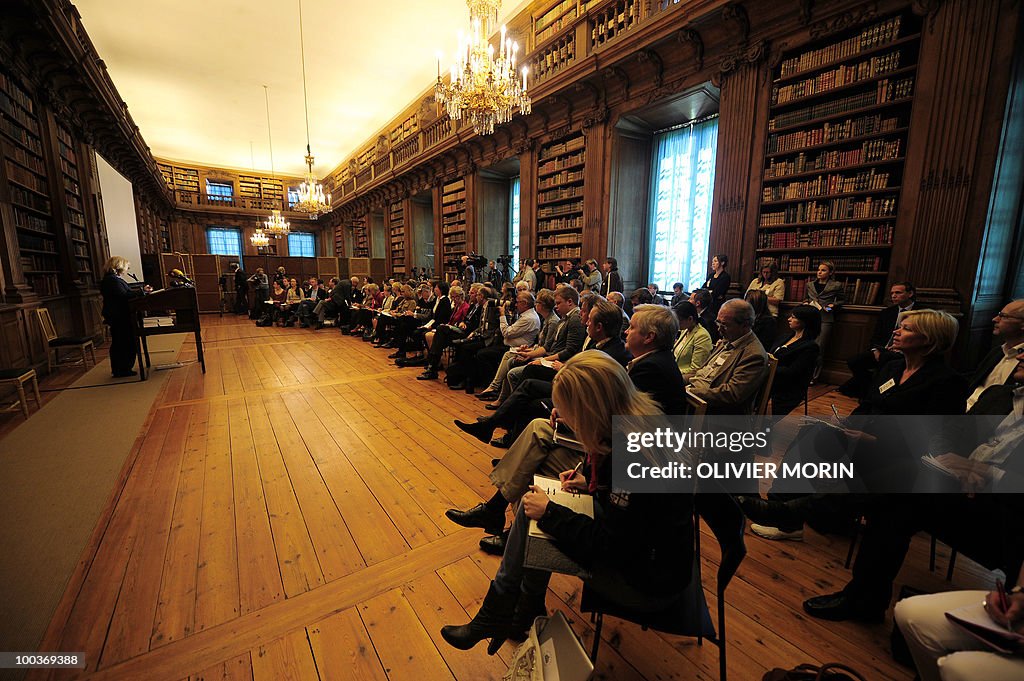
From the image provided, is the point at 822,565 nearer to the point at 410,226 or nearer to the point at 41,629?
the point at 41,629

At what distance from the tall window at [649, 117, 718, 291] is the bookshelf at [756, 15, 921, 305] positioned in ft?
3.94

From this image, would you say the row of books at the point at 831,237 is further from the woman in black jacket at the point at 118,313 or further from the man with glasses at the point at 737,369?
the woman in black jacket at the point at 118,313

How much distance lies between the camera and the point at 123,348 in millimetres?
4734

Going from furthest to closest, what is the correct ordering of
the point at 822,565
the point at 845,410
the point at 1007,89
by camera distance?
the point at 845,410 → the point at 1007,89 → the point at 822,565

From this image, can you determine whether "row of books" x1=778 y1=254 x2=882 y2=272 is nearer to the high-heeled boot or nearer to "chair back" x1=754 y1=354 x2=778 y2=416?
"chair back" x1=754 y1=354 x2=778 y2=416

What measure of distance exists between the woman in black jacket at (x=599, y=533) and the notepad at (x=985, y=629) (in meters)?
0.56

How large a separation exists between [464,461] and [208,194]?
62.0 ft

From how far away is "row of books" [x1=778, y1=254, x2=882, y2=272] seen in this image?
4294 mm

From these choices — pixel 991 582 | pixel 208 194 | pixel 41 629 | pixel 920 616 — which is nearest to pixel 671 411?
pixel 920 616

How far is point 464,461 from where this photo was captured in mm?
2750

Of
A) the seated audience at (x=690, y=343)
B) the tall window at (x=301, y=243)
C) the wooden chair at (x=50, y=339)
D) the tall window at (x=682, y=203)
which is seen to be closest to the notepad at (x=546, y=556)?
the seated audience at (x=690, y=343)

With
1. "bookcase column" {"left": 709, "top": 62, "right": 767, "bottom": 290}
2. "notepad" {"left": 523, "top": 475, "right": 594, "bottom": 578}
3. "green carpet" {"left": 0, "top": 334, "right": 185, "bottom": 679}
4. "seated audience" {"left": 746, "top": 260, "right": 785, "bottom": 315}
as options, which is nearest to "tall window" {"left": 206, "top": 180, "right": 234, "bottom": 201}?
"green carpet" {"left": 0, "top": 334, "right": 185, "bottom": 679}

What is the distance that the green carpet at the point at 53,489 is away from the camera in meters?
1.57

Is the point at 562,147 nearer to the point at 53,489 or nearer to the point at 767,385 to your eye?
the point at 767,385
